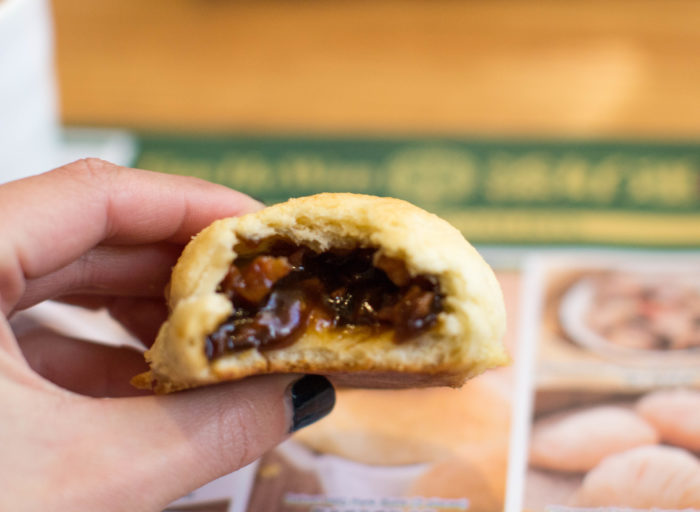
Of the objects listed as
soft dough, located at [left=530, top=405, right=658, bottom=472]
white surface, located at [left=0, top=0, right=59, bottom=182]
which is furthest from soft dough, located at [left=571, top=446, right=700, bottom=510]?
white surface, located at [left=0, top=0, right=59, bottom=182]

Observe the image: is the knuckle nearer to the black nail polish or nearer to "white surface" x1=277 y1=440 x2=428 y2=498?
the black nail polish

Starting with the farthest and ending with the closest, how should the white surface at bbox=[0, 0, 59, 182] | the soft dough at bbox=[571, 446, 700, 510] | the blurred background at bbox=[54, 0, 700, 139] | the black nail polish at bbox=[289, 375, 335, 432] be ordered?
1. the blurred background at bbox=[54, 0, 700, 139]
2. the white surface at bbox=[0, 0, 59, 182]
3. the soft dough at bbox=[571, 446, 700, 510]
4. the black nail polish at bbox=[289, 375, 335, 432]

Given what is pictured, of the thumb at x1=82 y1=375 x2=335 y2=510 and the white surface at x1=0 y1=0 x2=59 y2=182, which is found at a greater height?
the white surface at x1=0 y1=0 x2=59 y2=182

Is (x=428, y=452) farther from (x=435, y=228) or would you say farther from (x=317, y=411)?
(x=435, y=228)

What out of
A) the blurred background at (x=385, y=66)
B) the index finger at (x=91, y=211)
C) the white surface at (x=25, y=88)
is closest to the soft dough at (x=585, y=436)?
the index finger at (x=91, y=211)

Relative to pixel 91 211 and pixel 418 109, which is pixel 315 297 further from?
pixel 418 109

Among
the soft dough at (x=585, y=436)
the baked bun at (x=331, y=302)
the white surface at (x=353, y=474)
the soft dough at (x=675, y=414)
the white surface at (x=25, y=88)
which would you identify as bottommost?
the white surface at (x=353, y=474)

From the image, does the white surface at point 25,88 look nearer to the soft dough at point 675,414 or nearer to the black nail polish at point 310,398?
the black nail polish at point 310,398
